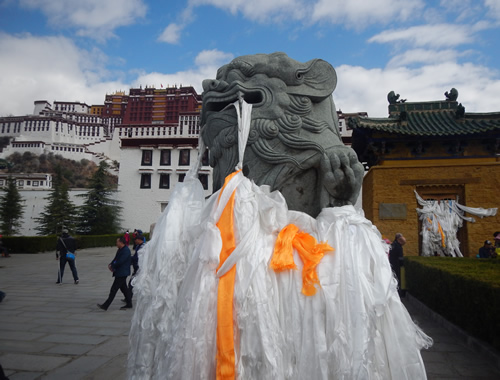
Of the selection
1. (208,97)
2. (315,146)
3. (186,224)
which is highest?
(208,97)

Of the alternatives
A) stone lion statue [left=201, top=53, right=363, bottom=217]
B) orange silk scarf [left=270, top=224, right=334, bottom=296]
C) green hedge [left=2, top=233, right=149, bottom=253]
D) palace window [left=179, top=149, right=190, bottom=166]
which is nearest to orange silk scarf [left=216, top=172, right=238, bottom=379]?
orange silk scarf [left=270, top=224, right=334, bottom=296]

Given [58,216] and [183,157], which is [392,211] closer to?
[183,157]

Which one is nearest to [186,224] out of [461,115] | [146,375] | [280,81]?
[146,375]

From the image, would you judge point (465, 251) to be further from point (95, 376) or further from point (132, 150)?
point (132, 150)

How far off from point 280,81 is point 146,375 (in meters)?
1.83

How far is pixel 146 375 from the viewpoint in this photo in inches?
66.6

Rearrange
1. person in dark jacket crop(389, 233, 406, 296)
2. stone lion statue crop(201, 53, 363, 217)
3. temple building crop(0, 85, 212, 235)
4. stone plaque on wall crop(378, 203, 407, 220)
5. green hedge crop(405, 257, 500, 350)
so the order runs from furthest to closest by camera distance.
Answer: temple building crop(0, 85, 212, 235) → stone plaque on wall crop(378, 203, 407, 220) → person in dark jacket crop(389, 233, 406, 296) → green hedge crop(405, 257, 500, 350) → stone lion statue crop(201, 53, 363, 217)

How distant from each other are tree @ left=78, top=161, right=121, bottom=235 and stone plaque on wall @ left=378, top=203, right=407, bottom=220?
60.1 feet

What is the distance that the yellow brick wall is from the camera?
11133 mm

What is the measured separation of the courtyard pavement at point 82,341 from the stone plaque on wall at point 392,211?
4646mm

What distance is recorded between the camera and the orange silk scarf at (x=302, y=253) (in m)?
1.64

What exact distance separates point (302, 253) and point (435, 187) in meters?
11.5

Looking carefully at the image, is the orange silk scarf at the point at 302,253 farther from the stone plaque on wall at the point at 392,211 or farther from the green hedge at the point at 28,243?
the green hedge at the point at 28,243

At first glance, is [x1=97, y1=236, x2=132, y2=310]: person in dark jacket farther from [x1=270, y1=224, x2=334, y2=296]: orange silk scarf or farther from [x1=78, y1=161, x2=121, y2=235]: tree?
[x1=78, y1=161, x2=121, y2=235]: tree
